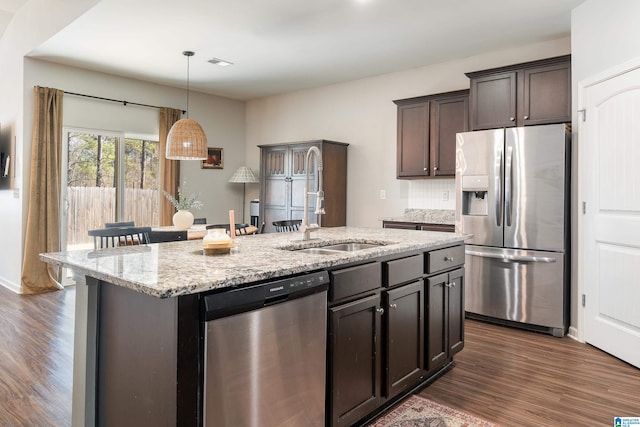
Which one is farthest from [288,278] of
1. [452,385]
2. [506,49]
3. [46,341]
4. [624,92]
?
[506,49]

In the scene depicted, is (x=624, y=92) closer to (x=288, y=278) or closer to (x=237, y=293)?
(x=288, y=278)

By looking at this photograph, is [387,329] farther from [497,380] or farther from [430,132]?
[430,132]

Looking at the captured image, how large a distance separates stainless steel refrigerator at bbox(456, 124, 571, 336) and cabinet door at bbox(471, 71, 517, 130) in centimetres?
27

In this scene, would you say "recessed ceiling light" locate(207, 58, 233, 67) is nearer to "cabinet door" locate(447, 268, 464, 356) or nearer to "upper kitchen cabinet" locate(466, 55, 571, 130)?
"upper kitchen cabinet" locate(466, 55, 571, 130)

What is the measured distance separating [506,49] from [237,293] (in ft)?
14.2

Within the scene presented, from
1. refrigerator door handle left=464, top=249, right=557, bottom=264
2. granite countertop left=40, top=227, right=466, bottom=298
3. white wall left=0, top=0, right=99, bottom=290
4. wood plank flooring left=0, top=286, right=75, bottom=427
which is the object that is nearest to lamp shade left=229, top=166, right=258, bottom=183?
white wall left=0, top=0, right=99, bottom=290

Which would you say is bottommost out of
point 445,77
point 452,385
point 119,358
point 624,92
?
point 452,385

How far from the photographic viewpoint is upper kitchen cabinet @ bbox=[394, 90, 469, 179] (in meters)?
4.58

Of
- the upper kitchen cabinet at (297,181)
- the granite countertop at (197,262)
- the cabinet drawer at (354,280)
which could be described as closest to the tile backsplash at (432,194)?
the upper kitchen cabinet at (297,181)

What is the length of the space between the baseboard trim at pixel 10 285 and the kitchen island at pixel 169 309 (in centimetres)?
390

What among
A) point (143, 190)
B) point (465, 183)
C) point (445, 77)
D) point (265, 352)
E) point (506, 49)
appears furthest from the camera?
point (143, 190)

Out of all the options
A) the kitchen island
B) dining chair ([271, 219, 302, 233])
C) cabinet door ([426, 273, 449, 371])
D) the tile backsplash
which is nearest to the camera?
the kitchen island

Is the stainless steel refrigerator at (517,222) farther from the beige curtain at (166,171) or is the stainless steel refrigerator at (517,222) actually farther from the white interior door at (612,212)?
the beige curtain at (166,171)

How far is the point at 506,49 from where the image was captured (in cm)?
455
